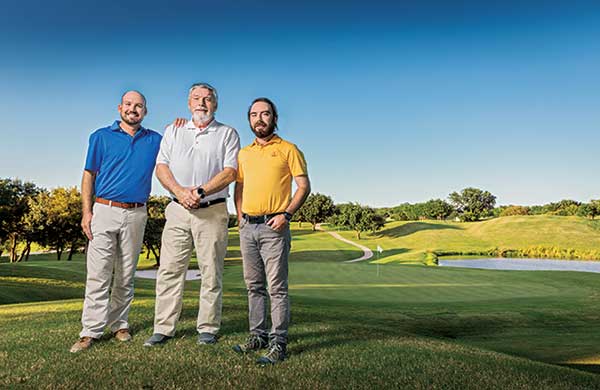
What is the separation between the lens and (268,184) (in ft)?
21.1

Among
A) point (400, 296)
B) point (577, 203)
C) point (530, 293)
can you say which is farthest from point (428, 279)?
point (577, 203)

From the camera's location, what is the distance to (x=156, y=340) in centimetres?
682

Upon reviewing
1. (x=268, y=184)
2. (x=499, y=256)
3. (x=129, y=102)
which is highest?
(x=129, y=102)

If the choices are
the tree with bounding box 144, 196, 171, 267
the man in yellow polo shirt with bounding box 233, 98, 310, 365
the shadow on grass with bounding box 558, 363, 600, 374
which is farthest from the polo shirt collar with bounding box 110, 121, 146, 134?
the tree with bounding box 144, 196, 171, 267

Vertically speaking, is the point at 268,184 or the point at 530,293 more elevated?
the point at 268,184

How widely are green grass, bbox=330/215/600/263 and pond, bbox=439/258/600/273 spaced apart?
26.3ft

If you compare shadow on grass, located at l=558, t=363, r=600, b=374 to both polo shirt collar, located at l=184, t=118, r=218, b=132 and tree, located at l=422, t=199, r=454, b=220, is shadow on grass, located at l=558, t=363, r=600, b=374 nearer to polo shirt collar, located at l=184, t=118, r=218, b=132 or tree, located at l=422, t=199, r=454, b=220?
polo shirt collar, located at l=184, t=118, r=218, b=132

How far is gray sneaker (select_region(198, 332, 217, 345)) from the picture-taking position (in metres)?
6.83

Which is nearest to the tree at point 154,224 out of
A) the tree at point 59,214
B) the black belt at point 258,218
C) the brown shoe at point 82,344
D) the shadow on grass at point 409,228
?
the tree at point 59,214

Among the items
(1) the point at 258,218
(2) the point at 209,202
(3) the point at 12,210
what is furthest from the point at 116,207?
(3) the point at 12,210

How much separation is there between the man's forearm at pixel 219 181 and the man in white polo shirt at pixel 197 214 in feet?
0.06

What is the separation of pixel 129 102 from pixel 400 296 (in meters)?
19.9

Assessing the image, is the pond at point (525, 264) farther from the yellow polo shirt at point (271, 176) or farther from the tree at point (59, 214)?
the yellow polo shirt at point (271, 176)

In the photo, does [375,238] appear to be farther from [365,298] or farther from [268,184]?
[268,184]
